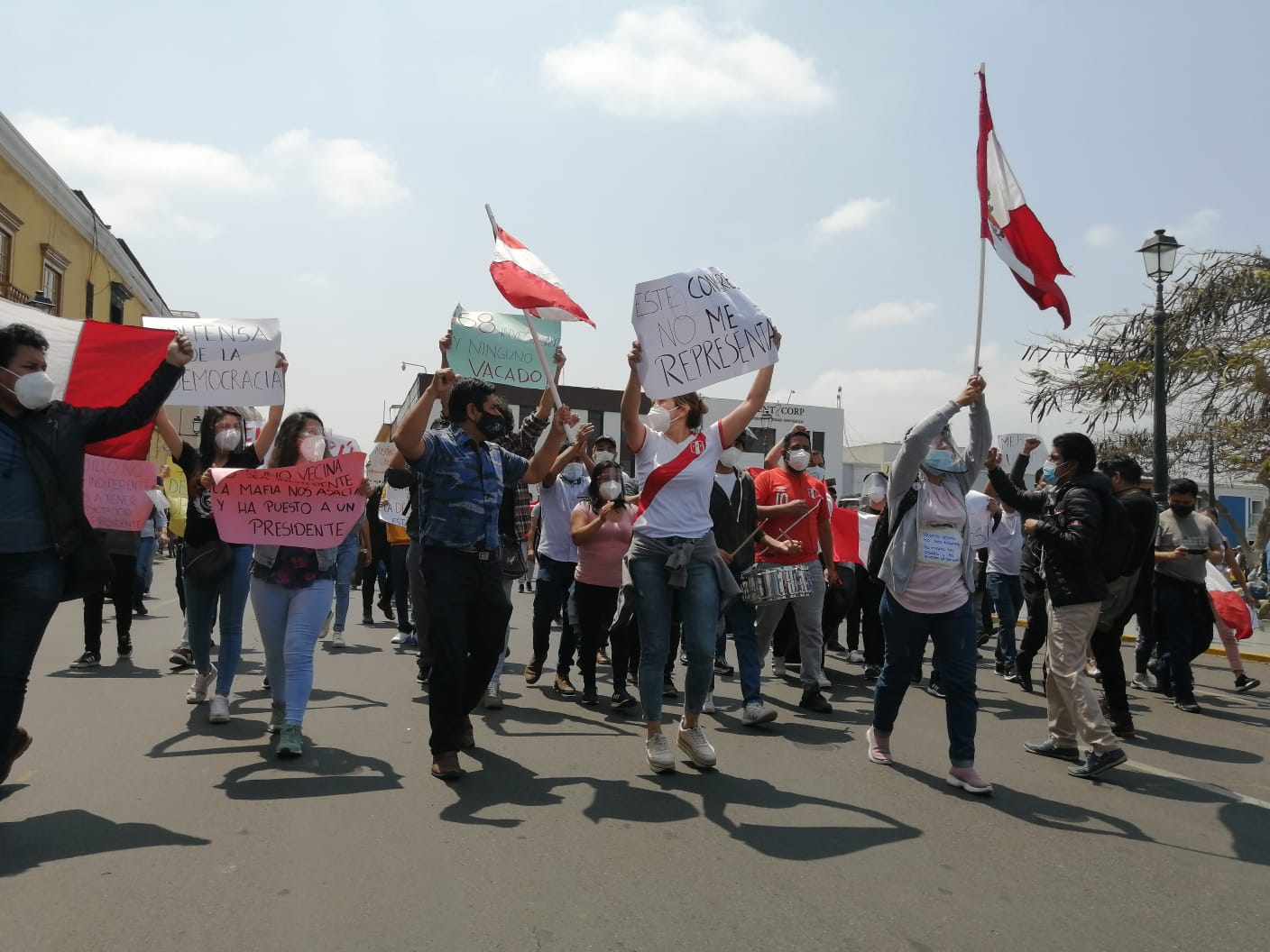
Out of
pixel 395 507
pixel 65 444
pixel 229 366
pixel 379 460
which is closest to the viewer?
pixel 65 444

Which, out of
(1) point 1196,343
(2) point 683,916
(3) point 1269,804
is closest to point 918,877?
(2) point 683,916

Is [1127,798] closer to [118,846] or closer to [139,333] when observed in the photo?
[118,846]

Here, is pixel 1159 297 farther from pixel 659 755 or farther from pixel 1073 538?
pixel 659 755

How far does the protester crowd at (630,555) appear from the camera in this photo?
169 inches

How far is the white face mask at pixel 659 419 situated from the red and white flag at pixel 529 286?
0.78m

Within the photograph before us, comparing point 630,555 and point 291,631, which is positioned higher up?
point 630,555

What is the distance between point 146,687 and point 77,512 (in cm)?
384

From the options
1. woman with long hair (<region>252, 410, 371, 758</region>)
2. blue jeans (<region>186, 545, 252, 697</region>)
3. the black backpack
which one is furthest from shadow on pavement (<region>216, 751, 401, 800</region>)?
the black backpack

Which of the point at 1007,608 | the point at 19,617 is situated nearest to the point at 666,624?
the point at 19,617

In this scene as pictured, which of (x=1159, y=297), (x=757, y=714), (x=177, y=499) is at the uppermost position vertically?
(x=1159, y=297)

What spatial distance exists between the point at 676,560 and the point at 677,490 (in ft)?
1.18

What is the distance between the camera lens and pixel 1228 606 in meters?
8.98

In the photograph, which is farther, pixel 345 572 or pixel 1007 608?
pixel 345 572

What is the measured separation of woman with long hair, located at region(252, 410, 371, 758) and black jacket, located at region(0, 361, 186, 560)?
1.41m
